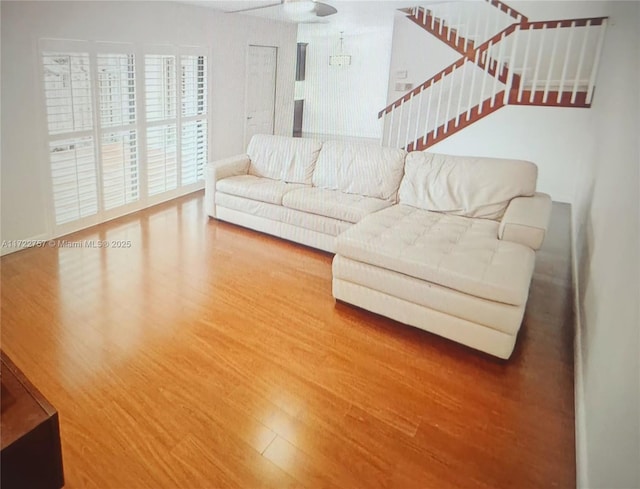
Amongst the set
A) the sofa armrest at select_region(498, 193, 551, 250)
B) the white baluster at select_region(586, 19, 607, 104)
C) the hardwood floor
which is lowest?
the hardwood floor

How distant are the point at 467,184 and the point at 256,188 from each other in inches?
70.7

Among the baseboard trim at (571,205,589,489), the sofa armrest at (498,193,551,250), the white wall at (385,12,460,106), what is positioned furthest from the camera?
the white wall at (385,12,460,106)

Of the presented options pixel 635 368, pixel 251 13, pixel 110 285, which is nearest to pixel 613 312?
pixel 635 368

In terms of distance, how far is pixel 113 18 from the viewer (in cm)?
371

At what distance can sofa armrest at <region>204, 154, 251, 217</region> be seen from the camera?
13.6 feet

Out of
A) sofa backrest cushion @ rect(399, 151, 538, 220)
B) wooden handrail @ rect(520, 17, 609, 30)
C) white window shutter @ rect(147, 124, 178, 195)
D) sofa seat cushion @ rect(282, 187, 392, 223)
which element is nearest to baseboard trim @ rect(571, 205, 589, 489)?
sofa backrest cushion @ rect(399, 151, 538, 220)

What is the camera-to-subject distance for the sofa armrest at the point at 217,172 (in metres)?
4.15

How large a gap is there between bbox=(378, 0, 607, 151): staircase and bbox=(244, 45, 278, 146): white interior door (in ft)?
5.41

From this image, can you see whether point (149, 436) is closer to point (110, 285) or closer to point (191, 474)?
point (191, 474)

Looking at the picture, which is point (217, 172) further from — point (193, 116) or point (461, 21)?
point (461, 21)

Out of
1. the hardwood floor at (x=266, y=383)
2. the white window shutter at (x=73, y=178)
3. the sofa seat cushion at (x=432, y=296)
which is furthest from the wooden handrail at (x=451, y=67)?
the white window shutter at (x=73, y=178)

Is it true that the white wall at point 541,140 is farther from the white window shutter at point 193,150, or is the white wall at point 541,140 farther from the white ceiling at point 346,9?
the white window shutter at point 193,150

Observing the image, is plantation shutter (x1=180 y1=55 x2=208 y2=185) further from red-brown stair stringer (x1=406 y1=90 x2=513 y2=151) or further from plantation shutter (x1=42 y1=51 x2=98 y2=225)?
red-brown stair stringer (x1=406 y1=90 x2=513 y2=151)

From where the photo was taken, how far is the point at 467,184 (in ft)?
10.8
